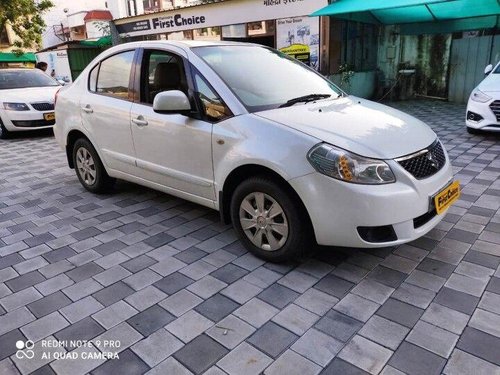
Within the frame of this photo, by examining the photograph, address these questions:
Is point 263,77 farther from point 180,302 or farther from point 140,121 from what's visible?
point 180,302

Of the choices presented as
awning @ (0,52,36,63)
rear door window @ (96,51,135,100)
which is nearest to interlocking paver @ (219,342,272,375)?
rear door window @ (96,51,135,100)

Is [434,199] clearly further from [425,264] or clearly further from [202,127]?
[202,127]

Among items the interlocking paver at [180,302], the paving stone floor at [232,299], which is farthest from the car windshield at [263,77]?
the interlocking paver at [180,302]

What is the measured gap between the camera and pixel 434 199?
2.71 m

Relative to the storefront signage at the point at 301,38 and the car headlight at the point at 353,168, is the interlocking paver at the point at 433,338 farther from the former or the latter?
the storefront signage at the point at 301,38

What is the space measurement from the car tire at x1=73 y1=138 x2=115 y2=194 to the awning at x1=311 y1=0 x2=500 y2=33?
6.96 meters

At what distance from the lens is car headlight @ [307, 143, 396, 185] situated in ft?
8.25

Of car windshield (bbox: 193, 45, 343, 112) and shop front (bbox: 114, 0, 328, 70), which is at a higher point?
shop front (bbox: 114, 0, 328, 70)

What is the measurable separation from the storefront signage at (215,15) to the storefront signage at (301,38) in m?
0.18

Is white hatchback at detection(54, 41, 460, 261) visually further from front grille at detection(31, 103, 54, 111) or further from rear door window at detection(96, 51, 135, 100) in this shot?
front grille at detection(31, 103, 54, 111)

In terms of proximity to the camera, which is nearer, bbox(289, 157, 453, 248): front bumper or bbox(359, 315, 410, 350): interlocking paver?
bbox(359, 315, 410, 350): interlocking paver

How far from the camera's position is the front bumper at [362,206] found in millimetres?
2488

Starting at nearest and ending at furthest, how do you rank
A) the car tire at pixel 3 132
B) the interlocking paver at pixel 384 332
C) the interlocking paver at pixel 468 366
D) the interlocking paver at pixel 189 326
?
the interlocking paver at pixel 468 366 → the interlocking paver at pixel 384 332 → the interlocking paver at pixel 189 326 → the car tire at pixel 3 132

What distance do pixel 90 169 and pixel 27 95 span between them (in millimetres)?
4903
